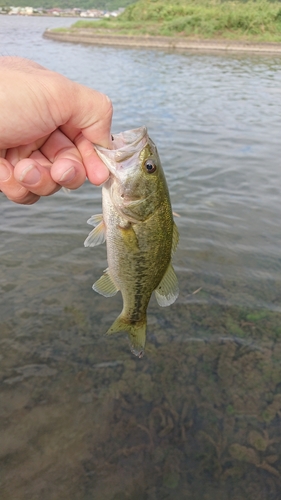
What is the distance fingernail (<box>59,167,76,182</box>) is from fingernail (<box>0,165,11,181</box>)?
15.3 inches

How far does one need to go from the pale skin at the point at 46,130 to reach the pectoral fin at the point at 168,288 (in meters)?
0.88

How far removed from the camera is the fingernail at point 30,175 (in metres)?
2.25

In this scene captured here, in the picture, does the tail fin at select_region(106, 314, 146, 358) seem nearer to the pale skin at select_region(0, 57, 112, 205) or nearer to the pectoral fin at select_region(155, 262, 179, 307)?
the pectoral fin at select_region(155, 262, 179, 307)

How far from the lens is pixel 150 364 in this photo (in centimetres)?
434

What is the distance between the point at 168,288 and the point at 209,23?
47799 mm

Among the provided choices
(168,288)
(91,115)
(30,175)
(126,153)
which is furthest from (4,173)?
(168,288)

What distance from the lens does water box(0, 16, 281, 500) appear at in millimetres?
3375

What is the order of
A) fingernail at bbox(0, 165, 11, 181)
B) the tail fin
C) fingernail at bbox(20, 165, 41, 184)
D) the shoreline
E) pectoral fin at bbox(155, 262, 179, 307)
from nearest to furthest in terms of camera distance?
fingernail at bbox(20, 165, 41, 184) → fingernail at bbox(0, 165, 11, 181) → pectoral fin at bbox(155, 262, 179, 307) → the tail fin → the shoreline

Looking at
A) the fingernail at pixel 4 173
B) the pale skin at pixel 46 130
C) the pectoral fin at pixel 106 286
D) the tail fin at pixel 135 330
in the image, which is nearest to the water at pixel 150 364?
the tail fin at pixel 135 330

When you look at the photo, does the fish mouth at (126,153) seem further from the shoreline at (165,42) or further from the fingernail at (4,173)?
the shoreline at (165,42)

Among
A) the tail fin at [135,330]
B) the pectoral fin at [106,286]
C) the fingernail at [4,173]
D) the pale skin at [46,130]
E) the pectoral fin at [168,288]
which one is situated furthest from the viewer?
the tail fin at [135,330]

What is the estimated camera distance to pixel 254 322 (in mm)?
4949

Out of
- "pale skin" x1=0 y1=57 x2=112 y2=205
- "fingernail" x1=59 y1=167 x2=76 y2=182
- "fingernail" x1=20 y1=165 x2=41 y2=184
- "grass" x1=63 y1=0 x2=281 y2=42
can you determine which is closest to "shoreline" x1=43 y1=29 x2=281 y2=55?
"grass" x1=63 y1=0 x2=281 y2=42

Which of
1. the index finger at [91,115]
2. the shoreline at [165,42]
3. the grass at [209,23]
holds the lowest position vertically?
the index finger at [91,115]
